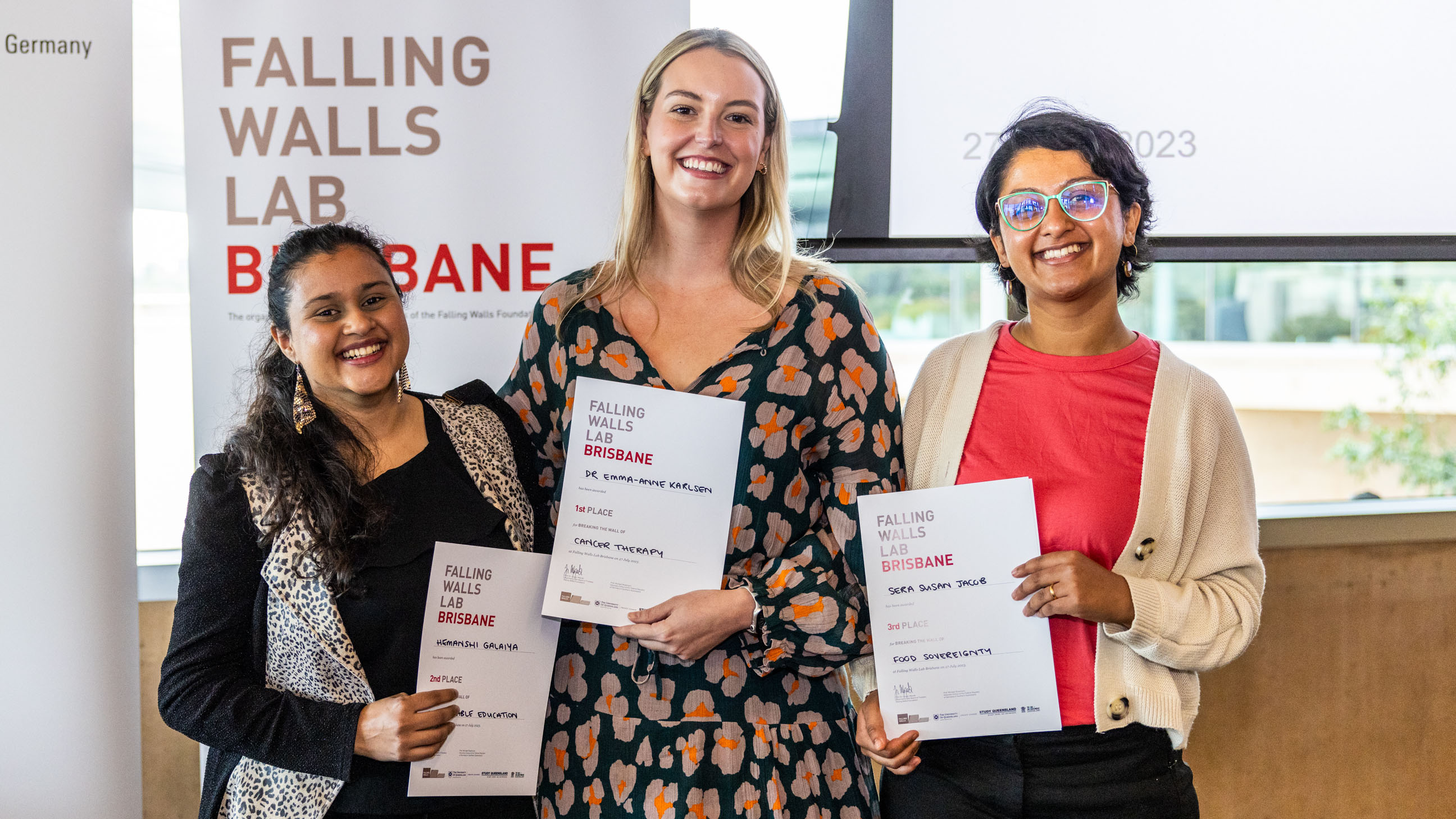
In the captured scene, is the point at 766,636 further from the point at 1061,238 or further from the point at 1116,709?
the point at 1061,238

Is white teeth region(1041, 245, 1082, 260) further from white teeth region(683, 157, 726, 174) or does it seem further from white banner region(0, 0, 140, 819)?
white banner region(0, 0, 140, 819)

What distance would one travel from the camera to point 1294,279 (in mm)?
3309

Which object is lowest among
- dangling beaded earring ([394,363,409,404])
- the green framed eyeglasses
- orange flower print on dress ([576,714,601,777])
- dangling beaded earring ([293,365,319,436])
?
orange flower print on dress ([576,714,601,777])

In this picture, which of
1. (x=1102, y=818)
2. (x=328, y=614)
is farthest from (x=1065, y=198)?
(x=328, y=614)

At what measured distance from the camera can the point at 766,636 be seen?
5.75 feet

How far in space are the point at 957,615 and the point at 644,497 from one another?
569 mm

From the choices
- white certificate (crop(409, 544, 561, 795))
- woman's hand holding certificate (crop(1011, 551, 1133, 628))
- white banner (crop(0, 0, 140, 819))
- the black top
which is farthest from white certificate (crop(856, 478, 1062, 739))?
white banner (crop(0, 0, 140, 819))

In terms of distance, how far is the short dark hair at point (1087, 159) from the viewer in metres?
1.78

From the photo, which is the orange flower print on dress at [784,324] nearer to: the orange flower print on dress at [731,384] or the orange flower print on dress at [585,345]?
the orange flower print on dress at [731,384]

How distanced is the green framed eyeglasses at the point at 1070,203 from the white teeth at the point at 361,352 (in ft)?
3.63

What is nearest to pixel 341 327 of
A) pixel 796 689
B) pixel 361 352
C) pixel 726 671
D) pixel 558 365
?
pixel 361 352

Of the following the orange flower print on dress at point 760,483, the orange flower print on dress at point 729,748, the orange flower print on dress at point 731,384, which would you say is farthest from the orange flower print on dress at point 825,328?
the orange flower print on dress at point 729,748

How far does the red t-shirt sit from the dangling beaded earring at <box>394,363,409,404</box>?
100 centimetres

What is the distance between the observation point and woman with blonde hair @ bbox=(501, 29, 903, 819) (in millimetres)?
1757
